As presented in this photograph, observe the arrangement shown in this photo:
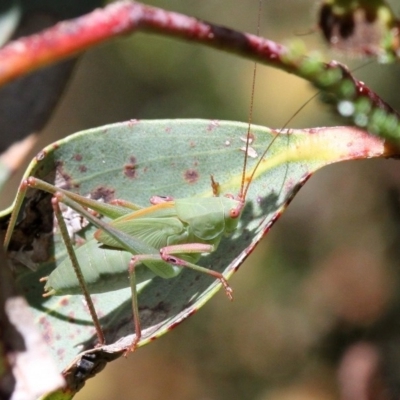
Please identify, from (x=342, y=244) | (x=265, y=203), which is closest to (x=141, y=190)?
(x=265, y=203)

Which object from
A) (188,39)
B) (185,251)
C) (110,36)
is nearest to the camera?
(110,36)

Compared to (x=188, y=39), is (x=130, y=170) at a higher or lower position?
lower

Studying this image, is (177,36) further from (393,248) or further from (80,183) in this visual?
(393,248)

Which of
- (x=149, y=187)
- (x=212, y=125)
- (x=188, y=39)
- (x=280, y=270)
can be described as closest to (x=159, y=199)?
(x=149, y=187)

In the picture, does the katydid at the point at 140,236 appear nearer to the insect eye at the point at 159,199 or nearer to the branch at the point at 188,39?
the insect eye at the point at 159,199

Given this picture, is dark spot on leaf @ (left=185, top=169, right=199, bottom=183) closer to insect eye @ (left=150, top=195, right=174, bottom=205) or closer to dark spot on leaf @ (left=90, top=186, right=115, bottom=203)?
insect eye @ (left=150, top=195, right=174, bottom=205)

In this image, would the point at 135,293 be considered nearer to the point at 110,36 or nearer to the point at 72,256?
the point at 72,256

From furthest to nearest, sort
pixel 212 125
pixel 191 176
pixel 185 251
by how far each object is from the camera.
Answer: pixel 185 251, pixel 191 176, pixel 212 125
